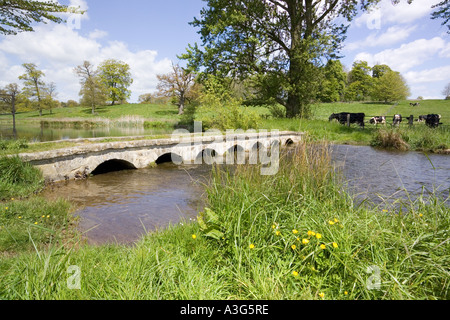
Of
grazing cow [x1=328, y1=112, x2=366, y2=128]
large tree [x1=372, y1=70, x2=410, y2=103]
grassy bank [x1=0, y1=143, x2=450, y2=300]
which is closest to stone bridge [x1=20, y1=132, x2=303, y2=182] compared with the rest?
grassy bank [x1=0, y1=143, x2=450, y2=300]

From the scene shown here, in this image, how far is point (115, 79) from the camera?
52.4m

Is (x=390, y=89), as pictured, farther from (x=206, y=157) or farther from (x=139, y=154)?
(x=139, y=154)

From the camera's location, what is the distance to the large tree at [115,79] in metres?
51.4

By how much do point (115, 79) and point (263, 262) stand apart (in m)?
57.0

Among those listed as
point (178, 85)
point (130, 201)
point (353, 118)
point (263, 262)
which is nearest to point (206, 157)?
point (130, 201)

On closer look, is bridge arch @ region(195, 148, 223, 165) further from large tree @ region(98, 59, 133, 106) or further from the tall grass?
large tree @ region(98, 59, 133, 106)

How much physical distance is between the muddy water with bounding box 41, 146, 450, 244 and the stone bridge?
17.0 inches

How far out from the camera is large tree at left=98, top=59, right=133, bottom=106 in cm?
5144

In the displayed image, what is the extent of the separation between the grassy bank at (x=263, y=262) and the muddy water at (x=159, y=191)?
2.25 feet

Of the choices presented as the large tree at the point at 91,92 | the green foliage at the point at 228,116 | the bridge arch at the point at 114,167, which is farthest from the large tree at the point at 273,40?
the large tree at the point at 91,92

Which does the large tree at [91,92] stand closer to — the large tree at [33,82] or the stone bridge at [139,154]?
the large tree at [33,82]

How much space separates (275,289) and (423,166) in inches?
362

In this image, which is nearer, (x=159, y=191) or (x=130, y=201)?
(x=130, y=201)
